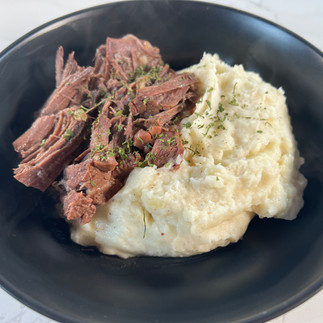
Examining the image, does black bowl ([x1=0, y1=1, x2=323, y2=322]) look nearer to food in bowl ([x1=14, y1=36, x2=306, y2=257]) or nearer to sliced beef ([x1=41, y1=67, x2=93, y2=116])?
food in bowl ([x1=14, y1=36, x2=306, y2=257])

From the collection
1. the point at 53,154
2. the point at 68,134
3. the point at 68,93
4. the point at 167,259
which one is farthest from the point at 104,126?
the point at 167,259

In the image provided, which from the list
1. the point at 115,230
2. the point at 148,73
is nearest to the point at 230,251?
the point at 115,230

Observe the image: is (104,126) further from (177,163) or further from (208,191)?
(208,191)

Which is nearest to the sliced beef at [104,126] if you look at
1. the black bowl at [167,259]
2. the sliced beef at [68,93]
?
the sliced beef at [68,93]

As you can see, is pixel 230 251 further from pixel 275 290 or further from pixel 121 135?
pixel 121 135

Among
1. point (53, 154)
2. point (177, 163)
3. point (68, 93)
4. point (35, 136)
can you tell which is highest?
point (68, 93)

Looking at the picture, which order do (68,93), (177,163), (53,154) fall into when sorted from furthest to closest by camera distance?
(68,93) < (53,154) < (177,163)
